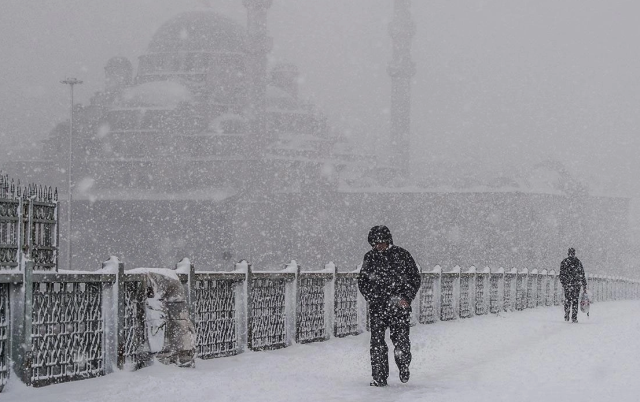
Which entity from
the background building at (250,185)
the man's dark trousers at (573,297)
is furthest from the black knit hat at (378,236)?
the background building at (250,185)

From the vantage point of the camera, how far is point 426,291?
18.3 meters

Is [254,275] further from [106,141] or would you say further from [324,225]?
[106,141]

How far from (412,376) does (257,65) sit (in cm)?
6598

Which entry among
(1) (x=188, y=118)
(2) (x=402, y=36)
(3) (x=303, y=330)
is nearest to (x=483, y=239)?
(2) (x=402, y=36)

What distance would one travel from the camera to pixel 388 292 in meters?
9.02

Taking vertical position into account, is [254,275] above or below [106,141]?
below

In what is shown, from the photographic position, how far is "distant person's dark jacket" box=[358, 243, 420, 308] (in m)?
9.02

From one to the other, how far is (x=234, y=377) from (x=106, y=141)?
239 feet

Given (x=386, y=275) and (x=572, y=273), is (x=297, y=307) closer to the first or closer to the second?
(x=386, y=275)

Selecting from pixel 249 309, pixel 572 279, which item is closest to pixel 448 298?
pixel 572 279

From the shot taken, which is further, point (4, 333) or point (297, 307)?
point (297, 307)

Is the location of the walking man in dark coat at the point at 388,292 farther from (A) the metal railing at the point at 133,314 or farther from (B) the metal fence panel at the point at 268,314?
(B) the metal fence panel at the point at 268,314

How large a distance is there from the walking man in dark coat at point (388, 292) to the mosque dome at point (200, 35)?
78718 millimetres

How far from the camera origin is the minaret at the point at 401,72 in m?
80.8
